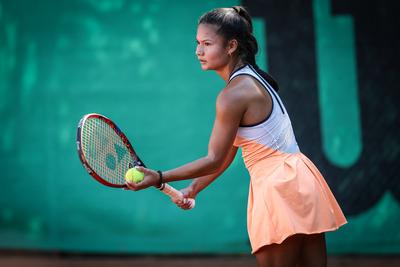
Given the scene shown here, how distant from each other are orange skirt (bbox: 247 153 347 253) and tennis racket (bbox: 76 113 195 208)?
1.58 ft

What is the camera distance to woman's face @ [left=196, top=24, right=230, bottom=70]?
3.00m

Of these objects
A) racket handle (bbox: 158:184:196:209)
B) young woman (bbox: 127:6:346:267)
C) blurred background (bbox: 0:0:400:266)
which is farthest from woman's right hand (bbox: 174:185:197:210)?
blurred background (bbox: 0:0:400:266)

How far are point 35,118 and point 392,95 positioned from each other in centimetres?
296

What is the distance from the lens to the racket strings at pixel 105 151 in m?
3.11

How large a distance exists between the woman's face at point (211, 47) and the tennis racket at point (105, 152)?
567mm

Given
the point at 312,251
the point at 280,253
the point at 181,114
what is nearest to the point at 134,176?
the point at 280,253

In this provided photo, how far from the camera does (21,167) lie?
5.79m

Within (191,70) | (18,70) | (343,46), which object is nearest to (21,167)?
(18,70)

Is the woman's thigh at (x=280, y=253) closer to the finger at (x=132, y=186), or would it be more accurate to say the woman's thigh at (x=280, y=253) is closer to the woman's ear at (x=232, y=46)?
the finger at (x=132, y=186)

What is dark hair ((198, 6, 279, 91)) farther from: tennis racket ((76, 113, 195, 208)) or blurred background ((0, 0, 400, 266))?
blurred background ((0, 0, 400, 266))

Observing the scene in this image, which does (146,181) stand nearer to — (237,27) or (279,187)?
(279,187)

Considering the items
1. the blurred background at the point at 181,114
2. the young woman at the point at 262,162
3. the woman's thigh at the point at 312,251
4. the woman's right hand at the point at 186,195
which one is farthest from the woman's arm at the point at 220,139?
the blurred background at the point at 181,114

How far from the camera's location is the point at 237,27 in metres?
3.04

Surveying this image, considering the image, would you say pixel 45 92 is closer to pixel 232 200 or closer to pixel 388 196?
pixel 232 200
